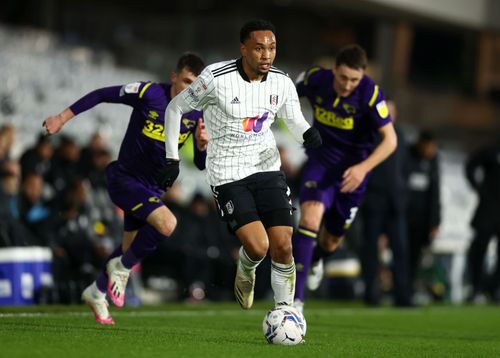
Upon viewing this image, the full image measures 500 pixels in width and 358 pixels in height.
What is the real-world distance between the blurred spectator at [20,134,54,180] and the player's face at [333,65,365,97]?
16.0 ft

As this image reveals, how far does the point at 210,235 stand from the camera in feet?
52.6

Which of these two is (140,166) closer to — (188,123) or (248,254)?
(188,123)

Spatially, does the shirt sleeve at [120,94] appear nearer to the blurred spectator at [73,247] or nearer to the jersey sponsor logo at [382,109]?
the jersey sponsor logo at [382,109]

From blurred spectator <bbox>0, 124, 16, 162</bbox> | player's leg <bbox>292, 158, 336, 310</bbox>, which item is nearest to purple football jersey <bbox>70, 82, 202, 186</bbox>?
player's leg <bbox>292, 158, 336, 310</bbox>

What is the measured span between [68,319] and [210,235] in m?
6.97

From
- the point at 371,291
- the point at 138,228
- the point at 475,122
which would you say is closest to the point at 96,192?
the point at 371,291

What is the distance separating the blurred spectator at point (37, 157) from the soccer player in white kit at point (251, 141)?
620 cm

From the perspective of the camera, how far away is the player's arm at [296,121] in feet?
25.5

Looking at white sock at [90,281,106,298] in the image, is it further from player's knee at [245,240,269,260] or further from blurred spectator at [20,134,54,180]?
blurred spectator at [20,134,54,180]

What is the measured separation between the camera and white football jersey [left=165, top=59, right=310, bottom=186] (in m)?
7.58

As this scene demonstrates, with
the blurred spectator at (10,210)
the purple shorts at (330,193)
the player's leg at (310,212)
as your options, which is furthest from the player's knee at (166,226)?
the blurred spectator at (10,210)

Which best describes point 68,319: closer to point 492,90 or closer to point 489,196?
point 489,196

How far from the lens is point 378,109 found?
10031 millimetres

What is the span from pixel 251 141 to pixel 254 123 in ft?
0.43
